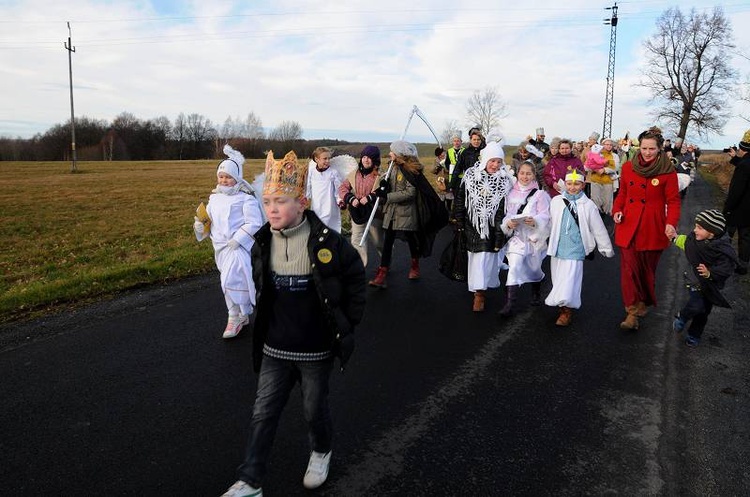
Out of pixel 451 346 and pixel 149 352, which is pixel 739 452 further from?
pixel 149 352

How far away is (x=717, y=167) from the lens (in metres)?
41.8

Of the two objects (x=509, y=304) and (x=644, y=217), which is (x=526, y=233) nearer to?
(x=509, y=304)

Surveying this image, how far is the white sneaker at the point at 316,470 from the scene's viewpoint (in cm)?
322

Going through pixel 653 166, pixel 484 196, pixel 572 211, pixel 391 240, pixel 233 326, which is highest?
pixel 653 166

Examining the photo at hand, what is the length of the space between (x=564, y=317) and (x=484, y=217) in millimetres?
1523

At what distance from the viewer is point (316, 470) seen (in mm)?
3264

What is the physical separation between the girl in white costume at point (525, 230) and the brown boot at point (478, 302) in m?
0.27

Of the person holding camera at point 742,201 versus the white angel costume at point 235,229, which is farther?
the person holding camera at point 742,201

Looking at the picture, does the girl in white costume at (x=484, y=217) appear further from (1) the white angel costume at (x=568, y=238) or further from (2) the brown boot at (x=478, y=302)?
(1) the white angel costume at (x=568, y=238)

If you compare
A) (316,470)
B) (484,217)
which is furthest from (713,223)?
(316,470)

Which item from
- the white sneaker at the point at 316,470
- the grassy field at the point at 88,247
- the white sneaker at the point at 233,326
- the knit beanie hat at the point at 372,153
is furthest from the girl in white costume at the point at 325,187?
the white sneaker at the point at 316,470

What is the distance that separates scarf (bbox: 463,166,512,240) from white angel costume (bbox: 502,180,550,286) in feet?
0.52

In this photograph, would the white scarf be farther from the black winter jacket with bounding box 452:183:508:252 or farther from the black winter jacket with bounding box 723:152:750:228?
the black winter jacket with bounding box 723:152:750:228

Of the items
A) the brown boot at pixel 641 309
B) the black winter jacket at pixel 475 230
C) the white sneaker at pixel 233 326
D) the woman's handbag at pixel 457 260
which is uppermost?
the black winter jacket at pixel 475 230
